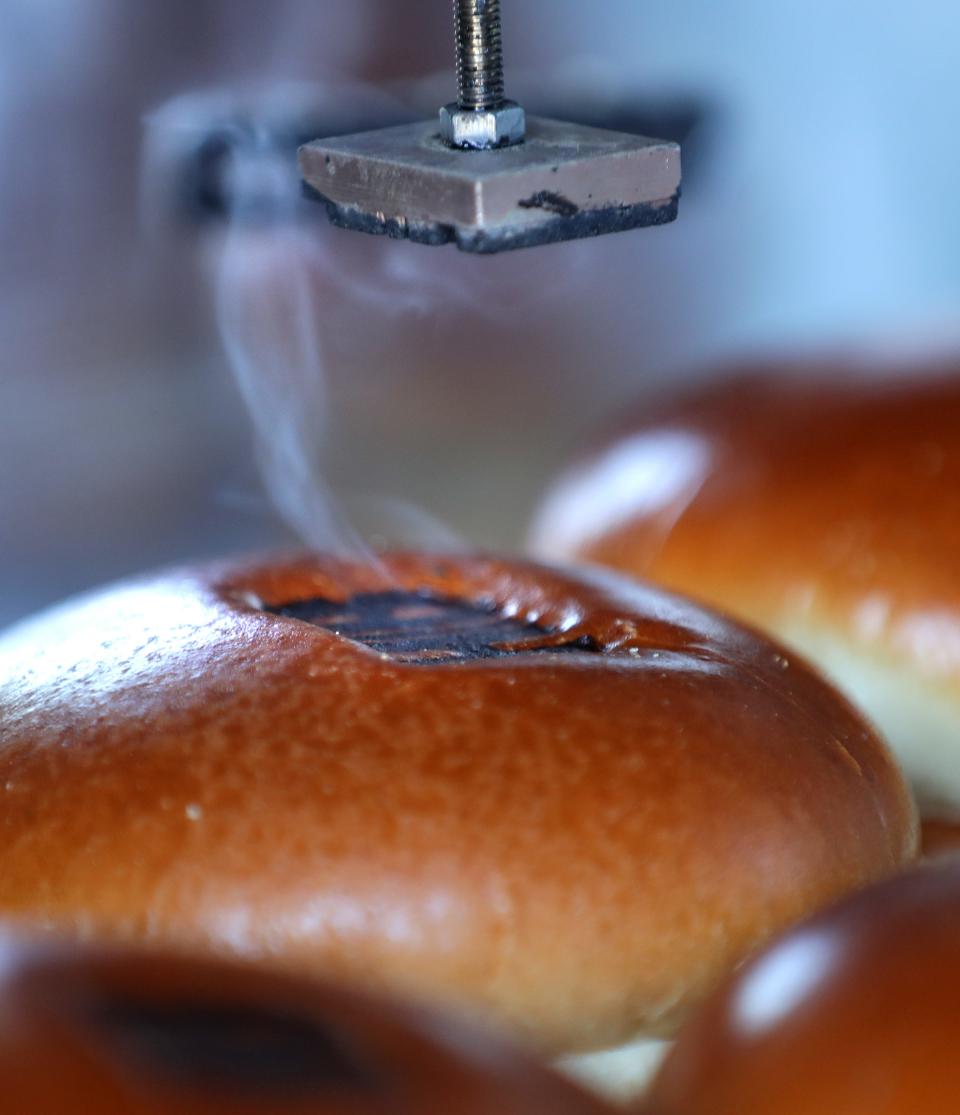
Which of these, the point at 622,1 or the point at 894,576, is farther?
the point at 622,1

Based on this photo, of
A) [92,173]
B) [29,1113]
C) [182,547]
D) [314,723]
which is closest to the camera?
[29,1113]

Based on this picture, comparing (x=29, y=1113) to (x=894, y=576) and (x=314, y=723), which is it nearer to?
(x=314, y=723)

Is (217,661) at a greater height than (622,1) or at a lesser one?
lesser

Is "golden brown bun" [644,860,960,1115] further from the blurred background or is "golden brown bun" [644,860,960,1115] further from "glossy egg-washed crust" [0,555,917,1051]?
the blurred background

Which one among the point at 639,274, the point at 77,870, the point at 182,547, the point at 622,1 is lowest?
the point at 182,547

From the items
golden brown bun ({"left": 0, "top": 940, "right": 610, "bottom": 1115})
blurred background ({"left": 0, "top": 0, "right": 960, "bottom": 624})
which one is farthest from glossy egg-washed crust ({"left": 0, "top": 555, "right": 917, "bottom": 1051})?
blurred background ({"left": 0, "top": 0, "right": 960, "bottom": 624})

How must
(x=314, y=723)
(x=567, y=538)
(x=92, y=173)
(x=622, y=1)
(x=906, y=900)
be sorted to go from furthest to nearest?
(x=622, y=1), (x=92, y=173), (x=567, y=538), (x=314, y=723), (x=906, y=900)

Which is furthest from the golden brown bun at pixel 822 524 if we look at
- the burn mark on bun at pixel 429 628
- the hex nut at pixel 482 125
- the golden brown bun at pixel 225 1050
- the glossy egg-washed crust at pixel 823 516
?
the golden brown bun at pixel 225 1050

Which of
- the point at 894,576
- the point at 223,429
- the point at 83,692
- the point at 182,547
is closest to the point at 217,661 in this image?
the point at 83,692
